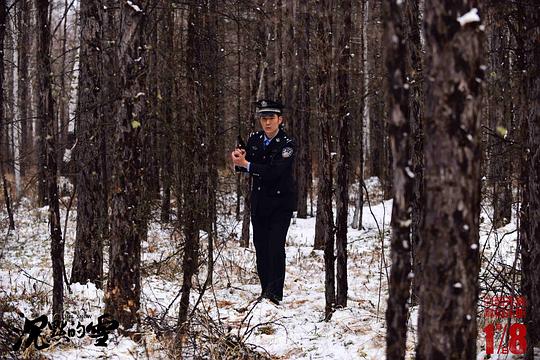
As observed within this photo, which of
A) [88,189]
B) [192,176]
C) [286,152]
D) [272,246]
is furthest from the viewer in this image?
[88,189]

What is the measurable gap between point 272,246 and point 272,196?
1.92 ft

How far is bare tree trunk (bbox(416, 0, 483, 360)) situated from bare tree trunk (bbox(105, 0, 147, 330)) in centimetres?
303

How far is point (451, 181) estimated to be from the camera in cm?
274

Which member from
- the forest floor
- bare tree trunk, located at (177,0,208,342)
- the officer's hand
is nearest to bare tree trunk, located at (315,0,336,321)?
the forest floor

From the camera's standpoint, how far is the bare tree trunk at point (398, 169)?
283 centimetres

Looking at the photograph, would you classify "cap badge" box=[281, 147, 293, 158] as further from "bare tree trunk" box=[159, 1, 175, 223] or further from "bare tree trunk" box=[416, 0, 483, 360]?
"bare tree trunk" box=[416, 0, 483, 360]

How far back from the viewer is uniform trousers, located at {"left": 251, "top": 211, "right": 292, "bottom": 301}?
700 centimetres

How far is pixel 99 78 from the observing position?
7.77 metres

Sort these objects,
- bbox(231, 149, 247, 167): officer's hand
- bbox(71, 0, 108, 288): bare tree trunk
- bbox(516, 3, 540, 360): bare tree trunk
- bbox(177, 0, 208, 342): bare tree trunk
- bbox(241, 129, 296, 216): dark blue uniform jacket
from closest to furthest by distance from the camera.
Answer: bbox(516, 3, 540, 360): bare tree trunk → bbox(177, 0, 208, 342): bare tree trunk → bbox(231, 149, 247, 167): officer's hand → bbox(241, 129, 296, 216): dark blue uniform jacket → bbox(71, 0, 108, 288): bare tree trunk

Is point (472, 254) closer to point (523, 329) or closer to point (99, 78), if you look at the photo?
point (523, 329)

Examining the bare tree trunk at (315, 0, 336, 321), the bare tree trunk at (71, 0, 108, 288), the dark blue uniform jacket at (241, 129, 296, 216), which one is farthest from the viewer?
the bare tree trunk at (71, 0, 108, 288)

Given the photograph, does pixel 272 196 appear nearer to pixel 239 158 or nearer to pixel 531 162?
pixel 239 158

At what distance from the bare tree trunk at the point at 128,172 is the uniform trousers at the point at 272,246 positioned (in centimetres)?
191

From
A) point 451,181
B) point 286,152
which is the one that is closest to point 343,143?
point 286,152
